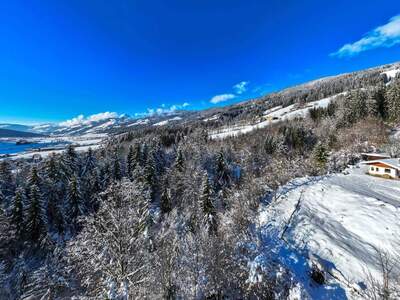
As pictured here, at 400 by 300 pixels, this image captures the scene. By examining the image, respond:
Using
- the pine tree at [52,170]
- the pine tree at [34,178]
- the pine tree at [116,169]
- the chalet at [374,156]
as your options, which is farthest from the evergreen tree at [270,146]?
the pine tree at [34,178]

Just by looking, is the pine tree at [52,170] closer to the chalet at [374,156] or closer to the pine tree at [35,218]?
the pine tree at [35,218]

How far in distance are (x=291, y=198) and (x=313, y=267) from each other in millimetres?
10534

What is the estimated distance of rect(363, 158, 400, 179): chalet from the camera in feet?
96.6

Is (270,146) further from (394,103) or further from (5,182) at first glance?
(5,182)

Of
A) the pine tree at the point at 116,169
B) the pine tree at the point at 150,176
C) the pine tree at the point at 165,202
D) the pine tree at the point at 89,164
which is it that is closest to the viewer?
the pine tree at the point at 165,202

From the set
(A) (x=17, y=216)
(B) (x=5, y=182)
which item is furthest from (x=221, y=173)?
→ (B) (x=5, y=182)

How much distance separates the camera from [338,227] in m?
18.5

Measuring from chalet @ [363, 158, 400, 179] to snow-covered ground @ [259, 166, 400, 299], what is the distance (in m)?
2.10

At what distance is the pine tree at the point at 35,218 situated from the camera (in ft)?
97.0

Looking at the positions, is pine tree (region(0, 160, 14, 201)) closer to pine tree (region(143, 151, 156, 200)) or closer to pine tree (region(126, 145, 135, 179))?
pine tree (region(126, 145, 135, 179))

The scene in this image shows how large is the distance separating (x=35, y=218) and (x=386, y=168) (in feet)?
161

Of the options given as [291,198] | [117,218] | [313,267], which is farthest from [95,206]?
[313,267]

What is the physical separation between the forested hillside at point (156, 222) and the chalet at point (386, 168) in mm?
4951

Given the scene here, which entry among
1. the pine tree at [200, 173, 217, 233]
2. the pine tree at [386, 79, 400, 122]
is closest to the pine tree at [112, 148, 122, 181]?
the pine tree at [200, 173, 217, 233]
